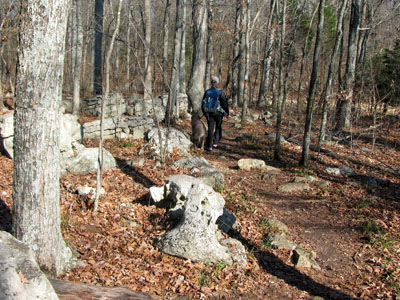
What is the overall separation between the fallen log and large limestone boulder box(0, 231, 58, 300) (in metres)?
0.55

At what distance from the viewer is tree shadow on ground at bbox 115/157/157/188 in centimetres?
779

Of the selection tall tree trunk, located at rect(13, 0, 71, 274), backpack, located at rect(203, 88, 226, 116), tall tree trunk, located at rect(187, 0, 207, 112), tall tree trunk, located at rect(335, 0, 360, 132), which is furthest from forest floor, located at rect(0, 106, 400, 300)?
tall tree trunk, located at rect(335, 0, 360, 132)

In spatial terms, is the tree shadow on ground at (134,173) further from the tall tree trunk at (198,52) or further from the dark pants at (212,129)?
the tall tree trunk at (198,52)

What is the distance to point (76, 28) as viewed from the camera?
14453 mm

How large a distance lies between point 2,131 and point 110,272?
5.37m

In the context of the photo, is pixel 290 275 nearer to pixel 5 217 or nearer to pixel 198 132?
pixel 5 217

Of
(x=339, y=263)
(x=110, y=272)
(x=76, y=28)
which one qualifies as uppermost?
(x=76, y=28)

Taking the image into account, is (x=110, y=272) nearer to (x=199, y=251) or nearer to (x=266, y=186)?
(x=199, y=251)

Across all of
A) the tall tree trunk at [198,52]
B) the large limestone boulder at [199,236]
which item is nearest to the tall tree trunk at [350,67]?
the tall tree trunk at [198,52]

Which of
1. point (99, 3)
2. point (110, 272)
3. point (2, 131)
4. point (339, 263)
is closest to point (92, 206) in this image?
point (110, 272)

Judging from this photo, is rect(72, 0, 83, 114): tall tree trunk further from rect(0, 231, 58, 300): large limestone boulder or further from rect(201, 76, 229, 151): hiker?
rect(0, 231, 58, 300): large limestone boulder

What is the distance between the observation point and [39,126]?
3.58 metres

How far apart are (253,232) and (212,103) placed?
4904mm

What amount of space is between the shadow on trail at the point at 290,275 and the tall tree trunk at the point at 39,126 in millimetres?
3144
